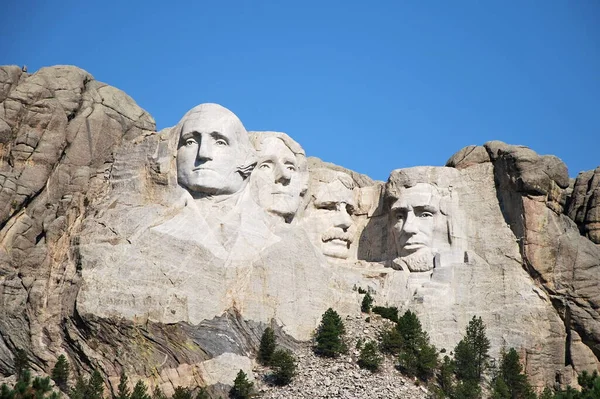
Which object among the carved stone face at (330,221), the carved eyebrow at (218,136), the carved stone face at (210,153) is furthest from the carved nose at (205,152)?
the carved stone face at (330,221)

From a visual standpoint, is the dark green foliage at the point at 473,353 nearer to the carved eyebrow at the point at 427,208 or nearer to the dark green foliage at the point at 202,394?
the carved eyebrow at the point at 427,208

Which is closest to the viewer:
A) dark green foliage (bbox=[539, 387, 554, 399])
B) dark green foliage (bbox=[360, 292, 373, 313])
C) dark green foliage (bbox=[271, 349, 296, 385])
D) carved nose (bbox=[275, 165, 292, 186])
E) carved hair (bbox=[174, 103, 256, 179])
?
dark green foliage (bbox=[271, 349, 296, 385])

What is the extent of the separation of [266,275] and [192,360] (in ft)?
11.4

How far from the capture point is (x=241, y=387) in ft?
128

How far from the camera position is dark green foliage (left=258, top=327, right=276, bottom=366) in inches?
1604

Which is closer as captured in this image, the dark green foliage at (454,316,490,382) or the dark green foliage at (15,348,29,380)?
the dark green foliage at (15,348,29,380)

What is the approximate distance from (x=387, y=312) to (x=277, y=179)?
4890mm

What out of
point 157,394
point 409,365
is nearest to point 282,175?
point 409,365

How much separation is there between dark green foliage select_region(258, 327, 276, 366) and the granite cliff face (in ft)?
0.87

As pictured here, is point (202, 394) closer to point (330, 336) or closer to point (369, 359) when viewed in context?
point (330, 336)

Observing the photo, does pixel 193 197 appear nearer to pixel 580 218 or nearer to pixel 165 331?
pixel 165 331

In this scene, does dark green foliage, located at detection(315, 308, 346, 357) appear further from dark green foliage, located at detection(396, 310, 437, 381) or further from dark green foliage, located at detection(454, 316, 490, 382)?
dark green foliage, located at detection(454, 316, 490, 382)

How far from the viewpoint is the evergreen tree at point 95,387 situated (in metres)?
38.2

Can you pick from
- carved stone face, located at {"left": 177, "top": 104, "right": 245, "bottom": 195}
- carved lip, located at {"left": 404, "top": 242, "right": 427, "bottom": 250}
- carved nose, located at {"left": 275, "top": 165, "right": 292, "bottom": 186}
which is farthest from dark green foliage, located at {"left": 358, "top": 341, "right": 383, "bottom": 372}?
carved nose, located at {"left": 275, "top": 165, "right": 292, "bottom": 186}
